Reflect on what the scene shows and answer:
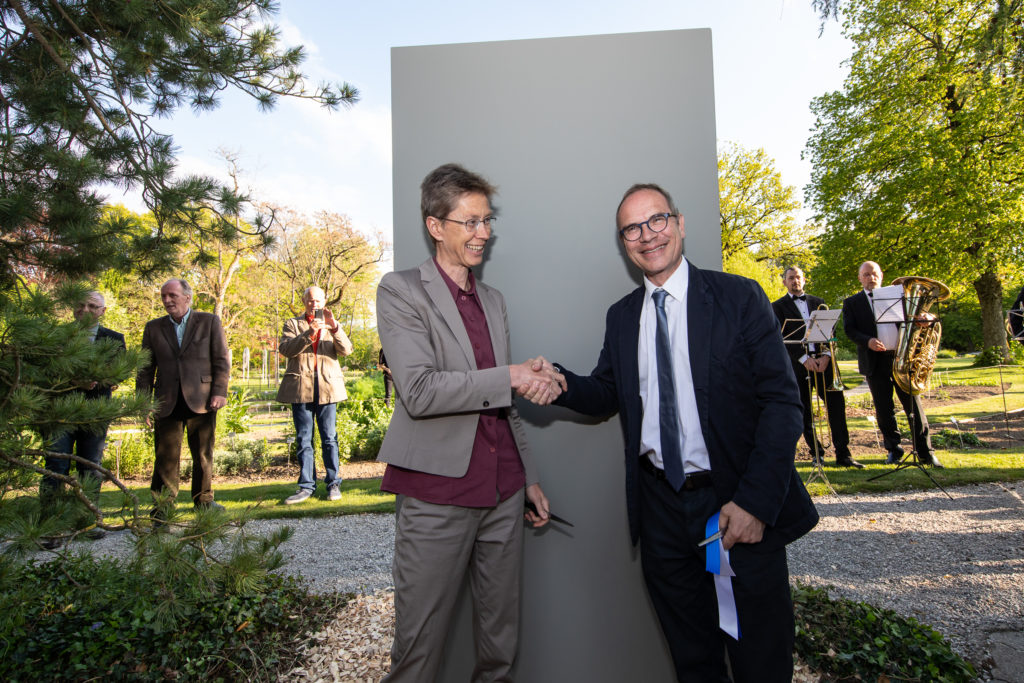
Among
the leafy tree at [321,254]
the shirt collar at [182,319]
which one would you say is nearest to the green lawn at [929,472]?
the shirt collar at [182,319]

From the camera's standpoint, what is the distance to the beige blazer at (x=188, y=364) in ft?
17.0

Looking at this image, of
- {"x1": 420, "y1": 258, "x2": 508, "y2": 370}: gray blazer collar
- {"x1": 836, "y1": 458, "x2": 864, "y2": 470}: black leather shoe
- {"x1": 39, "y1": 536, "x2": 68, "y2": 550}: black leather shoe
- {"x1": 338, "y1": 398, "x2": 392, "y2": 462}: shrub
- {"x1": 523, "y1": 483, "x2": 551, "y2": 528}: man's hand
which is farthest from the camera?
{"x1": 338, "y1": 398, "x2": 392, "y2": 462}: shrub

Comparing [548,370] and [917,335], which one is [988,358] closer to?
[917,335]

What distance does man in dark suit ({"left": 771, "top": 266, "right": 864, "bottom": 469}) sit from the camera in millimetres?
6930

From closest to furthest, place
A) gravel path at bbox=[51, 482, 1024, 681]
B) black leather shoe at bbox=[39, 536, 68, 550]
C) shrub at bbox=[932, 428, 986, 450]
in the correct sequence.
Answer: black leather shoe at bbox=[39, 536, 68, 550] < gravel path at bbox=[51, 482, 1024, 681] < shrub at bbox=[932, 428, 986, 450]

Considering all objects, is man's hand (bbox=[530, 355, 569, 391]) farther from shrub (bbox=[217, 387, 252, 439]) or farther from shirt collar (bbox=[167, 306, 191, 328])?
shrub (bbox=[217, 387, 252, 439])

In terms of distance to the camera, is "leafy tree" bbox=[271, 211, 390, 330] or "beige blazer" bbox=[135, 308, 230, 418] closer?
"beige blazer" bbox=[135, 308, 230, 418]

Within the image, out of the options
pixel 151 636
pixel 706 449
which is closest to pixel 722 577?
pixel 706 449

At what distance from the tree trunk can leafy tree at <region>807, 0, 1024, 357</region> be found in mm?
34

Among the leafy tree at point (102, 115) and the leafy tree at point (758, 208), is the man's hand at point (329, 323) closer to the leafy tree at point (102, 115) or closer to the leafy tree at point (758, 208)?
the leafy tree at point (102, 115)

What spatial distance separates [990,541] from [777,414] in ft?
14.3

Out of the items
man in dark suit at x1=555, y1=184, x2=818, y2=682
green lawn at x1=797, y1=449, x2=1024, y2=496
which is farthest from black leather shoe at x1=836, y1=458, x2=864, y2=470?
man in dark suit at x1=555, y1=184, x2=818, y2=682

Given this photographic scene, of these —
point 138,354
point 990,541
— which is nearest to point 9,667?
point 138,354

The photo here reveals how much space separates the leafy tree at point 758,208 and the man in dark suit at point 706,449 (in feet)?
74.4
